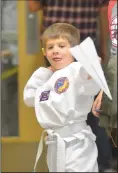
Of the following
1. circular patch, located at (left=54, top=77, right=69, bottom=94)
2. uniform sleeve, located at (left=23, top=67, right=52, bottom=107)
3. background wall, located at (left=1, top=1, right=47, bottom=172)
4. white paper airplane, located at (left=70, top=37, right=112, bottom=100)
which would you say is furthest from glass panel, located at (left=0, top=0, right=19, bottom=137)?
white paper airplane, located at (left=70, top=37, right=112, bottom=100)

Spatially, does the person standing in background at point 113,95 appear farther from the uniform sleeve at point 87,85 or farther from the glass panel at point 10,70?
the glass panel at point 10,70

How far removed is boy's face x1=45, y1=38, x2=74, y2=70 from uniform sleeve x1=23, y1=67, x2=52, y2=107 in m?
0.04

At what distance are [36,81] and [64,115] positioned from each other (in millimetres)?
129

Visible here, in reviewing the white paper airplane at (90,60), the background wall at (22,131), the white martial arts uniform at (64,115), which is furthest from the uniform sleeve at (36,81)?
the white paper airplane at (90,60)

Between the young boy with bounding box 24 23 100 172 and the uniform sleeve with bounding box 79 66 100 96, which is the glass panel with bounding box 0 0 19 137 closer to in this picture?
the young boy with bounding box 24 23 100 172

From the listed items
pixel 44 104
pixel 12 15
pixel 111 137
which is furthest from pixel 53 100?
pixel 12 15

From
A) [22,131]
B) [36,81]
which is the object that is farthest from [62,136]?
[22,131]

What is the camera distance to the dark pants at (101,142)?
103 cm

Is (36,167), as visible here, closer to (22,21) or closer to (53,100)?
(53,100)

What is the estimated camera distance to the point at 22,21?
146cm

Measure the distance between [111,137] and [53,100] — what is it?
17cm

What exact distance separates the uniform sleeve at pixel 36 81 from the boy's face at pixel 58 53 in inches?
1.5

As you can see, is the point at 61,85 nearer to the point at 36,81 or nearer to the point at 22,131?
the point at 36,81

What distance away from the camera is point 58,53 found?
997 millimetres
